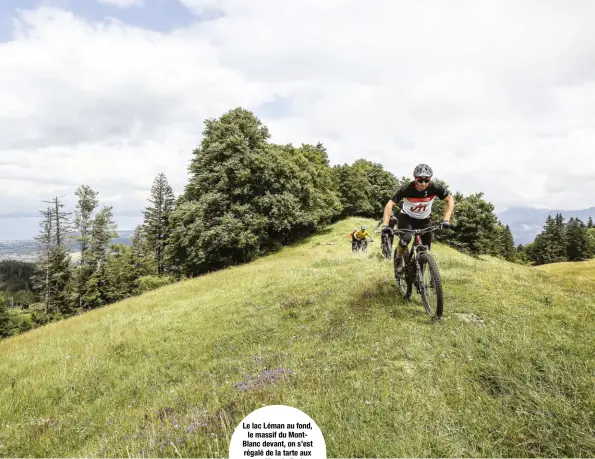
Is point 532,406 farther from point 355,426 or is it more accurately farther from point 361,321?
point 361,321

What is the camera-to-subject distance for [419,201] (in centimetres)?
785

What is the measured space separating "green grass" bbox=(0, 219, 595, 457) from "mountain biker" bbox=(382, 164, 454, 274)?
214 centimetres

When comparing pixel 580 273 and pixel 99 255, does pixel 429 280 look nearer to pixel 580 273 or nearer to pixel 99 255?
pixel 580 273

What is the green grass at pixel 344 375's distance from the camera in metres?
3.61

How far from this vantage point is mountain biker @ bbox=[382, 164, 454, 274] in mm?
7520

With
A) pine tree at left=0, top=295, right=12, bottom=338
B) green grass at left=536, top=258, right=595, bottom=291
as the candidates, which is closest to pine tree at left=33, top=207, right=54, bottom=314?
pine tree at left=0, top=295, right=12, bottom=338

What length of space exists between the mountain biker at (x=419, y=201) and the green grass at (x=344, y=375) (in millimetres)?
2141

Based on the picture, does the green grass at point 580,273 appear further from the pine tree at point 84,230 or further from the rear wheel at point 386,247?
the pine tree at point 84,230

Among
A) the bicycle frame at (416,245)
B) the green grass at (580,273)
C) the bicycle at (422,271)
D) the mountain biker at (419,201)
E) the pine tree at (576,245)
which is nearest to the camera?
the bicycle at (422,271)

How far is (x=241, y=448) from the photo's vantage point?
11.6 ft

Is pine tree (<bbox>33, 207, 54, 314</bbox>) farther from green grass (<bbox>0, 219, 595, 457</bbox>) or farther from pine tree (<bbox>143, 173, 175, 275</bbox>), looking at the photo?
green grass (<bbox>0, 219, 595, 457</bbox>)

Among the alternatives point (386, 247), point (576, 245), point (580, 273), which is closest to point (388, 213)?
point (386, 247)

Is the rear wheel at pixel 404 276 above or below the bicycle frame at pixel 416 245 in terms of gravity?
below

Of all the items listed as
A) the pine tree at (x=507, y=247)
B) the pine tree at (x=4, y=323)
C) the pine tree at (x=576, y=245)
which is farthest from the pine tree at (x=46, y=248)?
the pine tree at (x=576, y=245)
